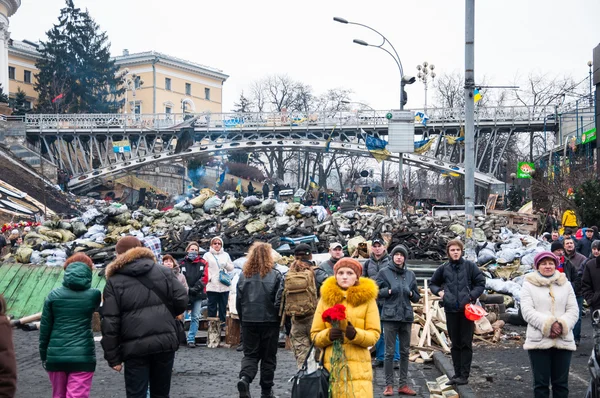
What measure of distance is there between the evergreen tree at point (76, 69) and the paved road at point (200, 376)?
207ft

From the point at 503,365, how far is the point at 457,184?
147ft

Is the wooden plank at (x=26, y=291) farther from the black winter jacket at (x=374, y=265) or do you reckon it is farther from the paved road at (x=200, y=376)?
the black winter jacket at (x=374, y=265)

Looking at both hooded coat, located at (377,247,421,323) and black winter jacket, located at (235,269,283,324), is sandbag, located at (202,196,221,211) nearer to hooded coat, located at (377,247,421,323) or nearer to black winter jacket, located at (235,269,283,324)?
hooded coat, located at (377,247,421,323)

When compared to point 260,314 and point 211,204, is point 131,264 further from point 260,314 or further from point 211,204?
point 211,204

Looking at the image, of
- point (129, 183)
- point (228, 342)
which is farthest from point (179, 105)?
point (228, 342)

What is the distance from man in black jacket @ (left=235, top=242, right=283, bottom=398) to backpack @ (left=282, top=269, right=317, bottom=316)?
0.09m

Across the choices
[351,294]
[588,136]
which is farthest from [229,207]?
[351,294]

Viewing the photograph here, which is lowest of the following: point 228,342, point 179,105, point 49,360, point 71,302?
point 228,342

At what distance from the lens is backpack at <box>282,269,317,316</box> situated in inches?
314

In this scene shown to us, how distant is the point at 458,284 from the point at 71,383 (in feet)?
14.3

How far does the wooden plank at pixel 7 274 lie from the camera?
15398mm

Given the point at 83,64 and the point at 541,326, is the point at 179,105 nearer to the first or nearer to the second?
the point at 83,64

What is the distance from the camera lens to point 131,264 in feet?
20.0

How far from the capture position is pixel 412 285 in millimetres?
9086
